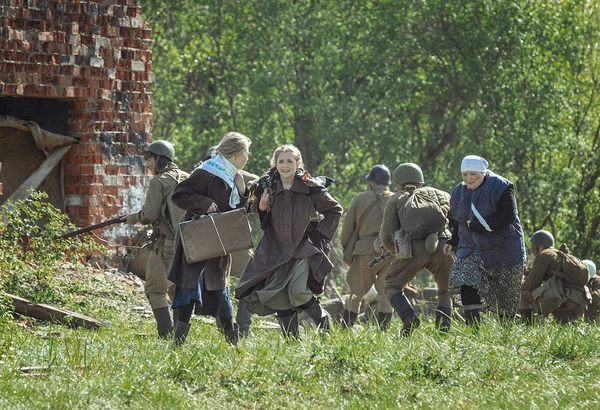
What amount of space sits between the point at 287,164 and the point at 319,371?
192 centimetres

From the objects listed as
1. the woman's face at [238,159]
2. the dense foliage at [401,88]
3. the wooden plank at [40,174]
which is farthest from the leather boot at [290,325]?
the dense foliage at [401,88]

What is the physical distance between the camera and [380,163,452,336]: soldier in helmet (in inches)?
433

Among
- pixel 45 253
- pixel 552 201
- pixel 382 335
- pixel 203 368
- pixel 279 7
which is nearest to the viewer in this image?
pixel 203 368

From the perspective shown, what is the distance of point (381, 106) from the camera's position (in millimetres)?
25266

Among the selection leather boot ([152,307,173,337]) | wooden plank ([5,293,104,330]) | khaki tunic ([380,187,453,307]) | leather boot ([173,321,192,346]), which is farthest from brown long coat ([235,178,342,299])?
wooden plank ([5,293,104,330])

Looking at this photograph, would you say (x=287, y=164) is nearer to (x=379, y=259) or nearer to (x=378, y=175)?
(x=379, y=259)

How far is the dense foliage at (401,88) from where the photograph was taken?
2273 cm

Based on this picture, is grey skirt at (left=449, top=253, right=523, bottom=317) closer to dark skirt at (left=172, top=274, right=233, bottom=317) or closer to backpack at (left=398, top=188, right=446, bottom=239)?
backpack at (left=398, top=188, right=446, bottom=239)

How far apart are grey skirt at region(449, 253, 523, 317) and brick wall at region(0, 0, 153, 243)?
5411 mm

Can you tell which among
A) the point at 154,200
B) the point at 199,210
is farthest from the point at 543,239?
the point at 199,210

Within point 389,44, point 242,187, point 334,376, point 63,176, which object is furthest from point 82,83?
point 389,44

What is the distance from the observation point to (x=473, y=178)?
10.2 metres

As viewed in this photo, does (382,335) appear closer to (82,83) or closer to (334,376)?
(334,376)

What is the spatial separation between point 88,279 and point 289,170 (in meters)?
4.65
